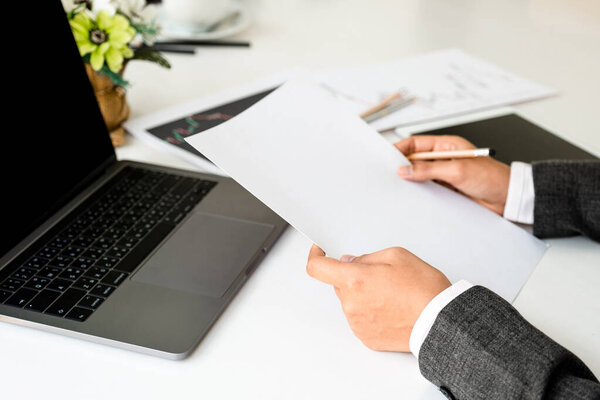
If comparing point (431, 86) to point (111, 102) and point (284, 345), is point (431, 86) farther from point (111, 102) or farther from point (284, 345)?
point (284, 345)

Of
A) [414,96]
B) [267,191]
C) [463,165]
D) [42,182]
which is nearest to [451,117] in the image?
[414,96]

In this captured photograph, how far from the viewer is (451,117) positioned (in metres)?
1.04

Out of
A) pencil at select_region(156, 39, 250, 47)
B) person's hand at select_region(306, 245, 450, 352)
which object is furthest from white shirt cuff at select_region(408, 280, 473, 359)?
pencil at select_region(156, 39, 250, 47)

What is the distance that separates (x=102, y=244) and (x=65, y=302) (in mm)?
103

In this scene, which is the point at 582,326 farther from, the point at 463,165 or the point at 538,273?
the point at 463,165

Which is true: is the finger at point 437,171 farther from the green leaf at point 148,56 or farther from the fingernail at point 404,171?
the green leaf at point 148,56

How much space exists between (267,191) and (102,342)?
0.23 meters

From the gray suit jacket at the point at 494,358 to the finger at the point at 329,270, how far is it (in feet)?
0.34

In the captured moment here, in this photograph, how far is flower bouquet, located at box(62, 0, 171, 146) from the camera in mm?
861

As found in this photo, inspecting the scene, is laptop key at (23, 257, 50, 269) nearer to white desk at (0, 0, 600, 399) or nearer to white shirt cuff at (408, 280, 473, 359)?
white desk at (0, 0, 600, 399)

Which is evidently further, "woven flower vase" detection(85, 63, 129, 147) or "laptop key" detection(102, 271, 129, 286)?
"woven flower vase" detection(85, 63, 129, 147)

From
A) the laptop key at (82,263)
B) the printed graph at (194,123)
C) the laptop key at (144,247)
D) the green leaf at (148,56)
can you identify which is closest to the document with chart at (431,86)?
the printed graph at (194,123)

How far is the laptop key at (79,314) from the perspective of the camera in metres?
0.59

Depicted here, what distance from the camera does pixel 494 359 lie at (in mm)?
523
